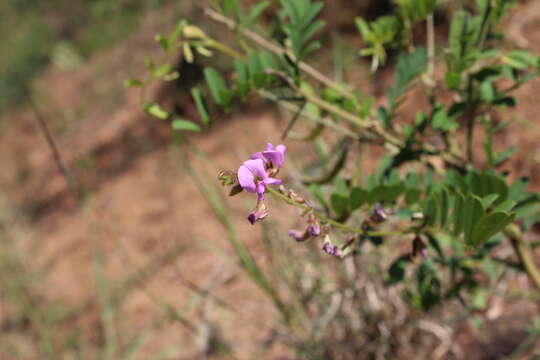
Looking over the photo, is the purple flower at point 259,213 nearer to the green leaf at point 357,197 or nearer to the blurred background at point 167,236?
the green leaf at point 357,197

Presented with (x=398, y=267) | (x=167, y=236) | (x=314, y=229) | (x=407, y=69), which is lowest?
(x=398, y=267)

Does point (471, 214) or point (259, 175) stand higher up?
point (259, 175)

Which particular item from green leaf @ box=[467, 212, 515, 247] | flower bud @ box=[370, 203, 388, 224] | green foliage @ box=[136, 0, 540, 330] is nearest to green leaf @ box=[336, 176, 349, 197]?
green foliage @ box=[136, 0, 540, 330]

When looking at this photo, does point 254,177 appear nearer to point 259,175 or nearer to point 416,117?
point 259,175

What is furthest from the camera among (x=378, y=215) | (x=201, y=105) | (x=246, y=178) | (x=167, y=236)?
(x=167, y=236)

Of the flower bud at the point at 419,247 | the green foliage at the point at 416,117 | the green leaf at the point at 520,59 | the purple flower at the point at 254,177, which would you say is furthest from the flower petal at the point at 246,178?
the green leaf at the point at 520,59

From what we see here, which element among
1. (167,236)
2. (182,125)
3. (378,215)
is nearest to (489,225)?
(378,215)

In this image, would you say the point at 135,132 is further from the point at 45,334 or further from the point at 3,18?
the point at 3,18
